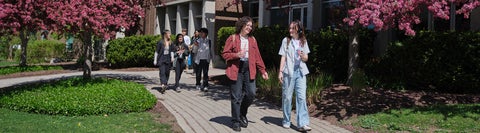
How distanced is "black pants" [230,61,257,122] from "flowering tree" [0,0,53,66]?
4576 mm

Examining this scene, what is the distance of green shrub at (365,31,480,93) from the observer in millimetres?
9141

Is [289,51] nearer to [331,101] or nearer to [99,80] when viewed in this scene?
[331,101]

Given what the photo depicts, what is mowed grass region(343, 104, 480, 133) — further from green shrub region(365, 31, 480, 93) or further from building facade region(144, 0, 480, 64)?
building facade region(144, 0, 480, 64)

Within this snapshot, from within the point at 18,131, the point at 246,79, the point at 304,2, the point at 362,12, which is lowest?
the point at 18,131

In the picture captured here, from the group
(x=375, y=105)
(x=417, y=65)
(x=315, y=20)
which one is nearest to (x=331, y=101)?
(x=375, y=105)

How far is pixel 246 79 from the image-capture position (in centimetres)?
652

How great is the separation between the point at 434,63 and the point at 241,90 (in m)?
4.93

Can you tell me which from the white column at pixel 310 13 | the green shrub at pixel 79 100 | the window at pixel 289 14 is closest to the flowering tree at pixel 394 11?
the green shrub at pixel 79 100

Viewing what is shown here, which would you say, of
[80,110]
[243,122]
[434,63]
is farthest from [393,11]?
[80,110]

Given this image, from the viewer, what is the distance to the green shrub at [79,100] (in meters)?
7.81

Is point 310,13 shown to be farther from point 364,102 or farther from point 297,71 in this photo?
point 297,71

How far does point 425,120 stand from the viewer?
696 cm

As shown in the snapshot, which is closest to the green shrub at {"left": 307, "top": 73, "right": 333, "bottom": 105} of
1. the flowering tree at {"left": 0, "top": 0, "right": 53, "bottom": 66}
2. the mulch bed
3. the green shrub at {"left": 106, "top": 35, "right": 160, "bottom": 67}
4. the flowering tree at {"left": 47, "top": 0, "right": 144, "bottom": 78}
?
the mulch bed

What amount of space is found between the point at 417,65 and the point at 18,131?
7.52 m
